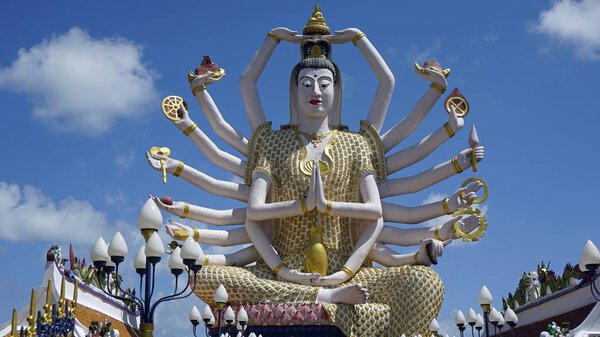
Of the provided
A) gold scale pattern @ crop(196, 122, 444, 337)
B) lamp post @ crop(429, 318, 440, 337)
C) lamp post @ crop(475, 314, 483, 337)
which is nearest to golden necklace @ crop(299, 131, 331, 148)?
gold scale pattern @ crop(196, 122, 444, 337)

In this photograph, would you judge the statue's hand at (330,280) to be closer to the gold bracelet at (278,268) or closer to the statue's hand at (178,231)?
the gold bracelet at (278,268)

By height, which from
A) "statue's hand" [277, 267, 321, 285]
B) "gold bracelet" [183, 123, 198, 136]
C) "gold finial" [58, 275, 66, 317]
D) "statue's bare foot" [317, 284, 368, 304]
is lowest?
"gold finial" [58, 275, 66, 317]

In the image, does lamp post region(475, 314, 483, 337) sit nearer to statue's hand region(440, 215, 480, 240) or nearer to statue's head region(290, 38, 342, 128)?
statue's hand region(440, 215, 480, 240)

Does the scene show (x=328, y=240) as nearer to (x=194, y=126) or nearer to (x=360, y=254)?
(x=360, y=254)

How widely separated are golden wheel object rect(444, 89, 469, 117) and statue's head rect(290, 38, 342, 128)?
74.7 inches

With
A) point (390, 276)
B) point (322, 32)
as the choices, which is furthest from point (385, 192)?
point (322, 32)

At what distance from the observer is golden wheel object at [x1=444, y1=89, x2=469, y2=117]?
13977mm

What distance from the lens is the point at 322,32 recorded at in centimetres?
1489

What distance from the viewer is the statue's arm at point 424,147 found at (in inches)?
548

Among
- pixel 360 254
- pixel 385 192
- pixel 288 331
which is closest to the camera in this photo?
pixel 288 331

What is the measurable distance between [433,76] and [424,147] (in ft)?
3.94

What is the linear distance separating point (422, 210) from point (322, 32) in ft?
11.8

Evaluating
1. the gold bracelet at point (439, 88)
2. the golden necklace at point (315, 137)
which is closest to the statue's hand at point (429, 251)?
the golden necklace at point (315, 137)

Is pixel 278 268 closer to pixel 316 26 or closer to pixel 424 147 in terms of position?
pixel 424 147
